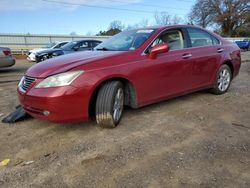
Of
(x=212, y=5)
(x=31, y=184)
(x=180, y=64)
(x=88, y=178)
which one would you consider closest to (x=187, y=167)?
(x=88, y=178)

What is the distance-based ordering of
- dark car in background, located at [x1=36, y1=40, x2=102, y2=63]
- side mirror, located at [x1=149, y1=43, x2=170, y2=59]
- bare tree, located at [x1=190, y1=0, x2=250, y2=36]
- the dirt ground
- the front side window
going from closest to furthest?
1. the dirt ground
2. side mirror, located at [x1=149, y1=43, x2=170, y2=59]
3. the front side window
4. dark car in background, located at [x1=36, y1=40, x2=102, y2=63]
5. bare tree, located at [x1=190, y1=0, x2=250, y2=36]

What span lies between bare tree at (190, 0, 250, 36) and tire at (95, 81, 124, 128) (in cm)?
5806

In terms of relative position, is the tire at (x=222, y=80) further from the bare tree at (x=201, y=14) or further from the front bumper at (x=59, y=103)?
the bare tree at (x=201, y=14)

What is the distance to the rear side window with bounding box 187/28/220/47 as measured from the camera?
17.6 feet

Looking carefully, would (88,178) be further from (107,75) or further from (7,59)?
(7,59)

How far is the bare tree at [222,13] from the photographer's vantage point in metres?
56.5

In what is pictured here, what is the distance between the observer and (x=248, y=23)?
56281 mm

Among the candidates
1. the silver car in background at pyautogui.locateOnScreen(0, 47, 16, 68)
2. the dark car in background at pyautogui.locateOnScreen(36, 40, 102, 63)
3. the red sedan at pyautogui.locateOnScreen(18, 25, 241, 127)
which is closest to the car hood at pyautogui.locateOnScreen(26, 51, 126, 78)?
the red sedan at pyautogui.locateOnScreen(18, 25, 241, 127)

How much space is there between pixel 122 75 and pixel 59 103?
1.02 m

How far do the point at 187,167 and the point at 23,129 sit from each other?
8.34ft

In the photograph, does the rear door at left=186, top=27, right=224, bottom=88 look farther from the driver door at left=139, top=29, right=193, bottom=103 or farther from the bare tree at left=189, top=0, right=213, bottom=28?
the bare tree at left=189, top=0, right=213, bottom=28

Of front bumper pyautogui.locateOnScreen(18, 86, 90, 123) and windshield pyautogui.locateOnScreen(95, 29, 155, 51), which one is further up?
windshield pyautogui.locateOnScreen(95, 29, 155, 51)

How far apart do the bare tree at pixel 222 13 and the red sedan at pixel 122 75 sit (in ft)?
184

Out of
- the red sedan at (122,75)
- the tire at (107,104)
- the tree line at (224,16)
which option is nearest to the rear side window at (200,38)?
the red sedan at (122,75)
